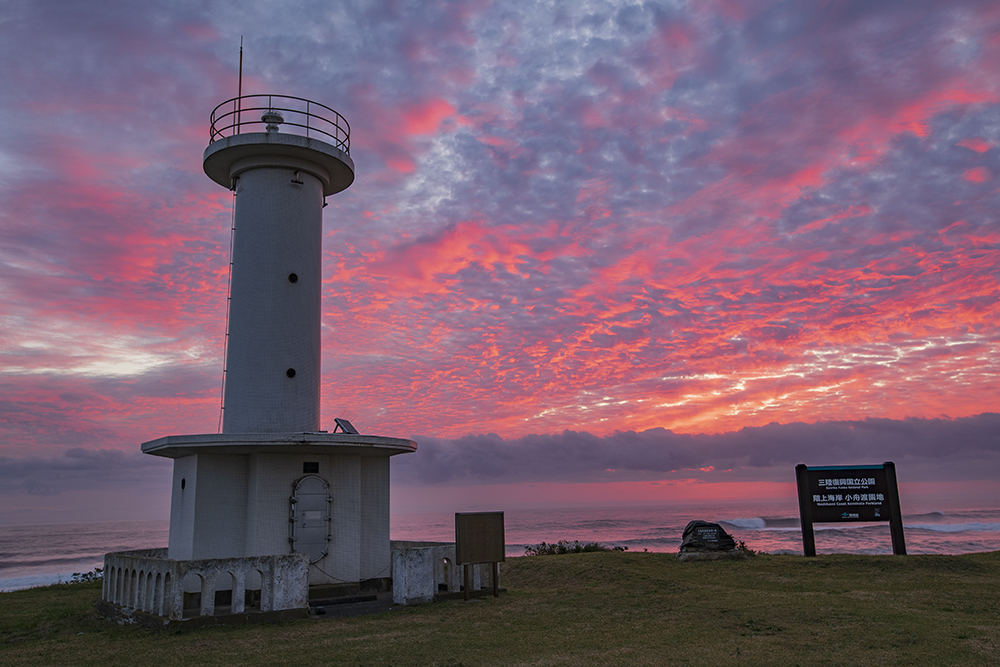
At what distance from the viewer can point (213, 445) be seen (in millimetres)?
12695

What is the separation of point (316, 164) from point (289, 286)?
311 centimetres

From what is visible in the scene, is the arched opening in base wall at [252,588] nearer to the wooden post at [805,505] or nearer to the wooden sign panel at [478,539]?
the wooden sign panel at [478,539]

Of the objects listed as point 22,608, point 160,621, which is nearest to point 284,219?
point 160,621

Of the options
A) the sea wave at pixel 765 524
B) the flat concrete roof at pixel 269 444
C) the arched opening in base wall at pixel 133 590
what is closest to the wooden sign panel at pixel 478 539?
the flat concrete roof at pixel 269 444

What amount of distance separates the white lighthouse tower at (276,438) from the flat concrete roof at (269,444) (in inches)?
1.0

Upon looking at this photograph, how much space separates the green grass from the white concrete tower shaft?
5.01 meters

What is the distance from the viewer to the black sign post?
738 inches

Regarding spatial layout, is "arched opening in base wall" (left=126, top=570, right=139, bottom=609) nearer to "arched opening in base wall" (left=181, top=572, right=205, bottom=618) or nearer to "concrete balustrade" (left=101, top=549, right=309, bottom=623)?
"concrete balustrade" (left=101, top=549, right=309, bottom=623)

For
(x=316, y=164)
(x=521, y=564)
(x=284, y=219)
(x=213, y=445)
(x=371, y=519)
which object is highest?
(x=316, y=164)

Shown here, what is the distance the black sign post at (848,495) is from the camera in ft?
61.5

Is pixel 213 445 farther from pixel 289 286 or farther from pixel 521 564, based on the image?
pixel 521 564

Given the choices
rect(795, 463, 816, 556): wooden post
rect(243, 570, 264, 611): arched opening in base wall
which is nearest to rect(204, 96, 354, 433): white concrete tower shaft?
rect(243, 570, 264, 611): arched opening in base wall

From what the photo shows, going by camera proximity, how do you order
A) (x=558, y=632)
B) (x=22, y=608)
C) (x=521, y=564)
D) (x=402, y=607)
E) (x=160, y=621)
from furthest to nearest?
(x=521, y=564), (x=22, y=608), (x=402, y=607), (x=160, y=621), (x=558, y=632)

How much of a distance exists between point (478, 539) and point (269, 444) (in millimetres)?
4523
